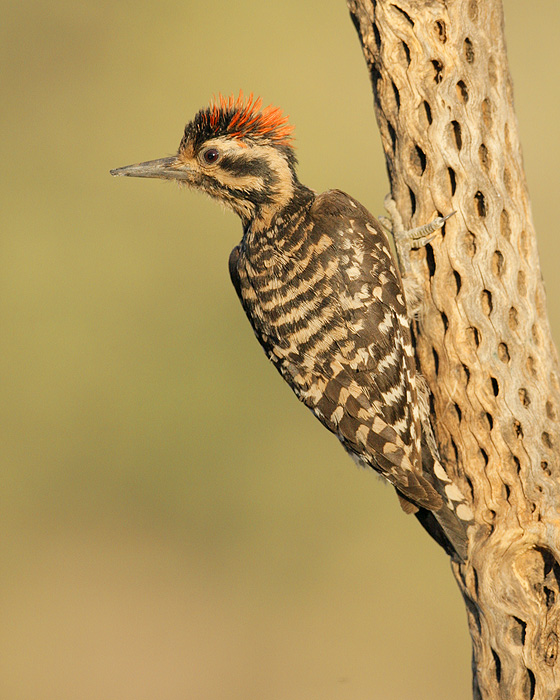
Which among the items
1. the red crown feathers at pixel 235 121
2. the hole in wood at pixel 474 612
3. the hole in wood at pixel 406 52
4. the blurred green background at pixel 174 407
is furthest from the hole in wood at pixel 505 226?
the blurred green background at pixel 174 407

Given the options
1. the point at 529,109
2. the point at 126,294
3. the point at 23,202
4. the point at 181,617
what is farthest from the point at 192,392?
the point at 529,109

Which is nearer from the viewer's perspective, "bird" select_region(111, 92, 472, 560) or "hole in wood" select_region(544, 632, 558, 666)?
"hole in wood" select_region(544, 632, 558, 666)

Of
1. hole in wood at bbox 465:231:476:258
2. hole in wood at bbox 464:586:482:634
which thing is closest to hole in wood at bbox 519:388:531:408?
hole in wood at bbox 465:231:476:258

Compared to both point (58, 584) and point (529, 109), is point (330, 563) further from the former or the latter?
point (529, 109)

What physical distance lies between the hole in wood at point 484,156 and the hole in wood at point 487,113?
101 mm

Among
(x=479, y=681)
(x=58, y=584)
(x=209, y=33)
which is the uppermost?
(x=209, y=33)

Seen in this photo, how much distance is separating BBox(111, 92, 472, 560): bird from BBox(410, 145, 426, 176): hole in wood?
40 cm

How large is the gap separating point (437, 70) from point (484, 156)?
1.55 ft

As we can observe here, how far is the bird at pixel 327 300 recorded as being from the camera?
151 inches

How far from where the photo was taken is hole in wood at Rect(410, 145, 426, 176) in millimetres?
3799

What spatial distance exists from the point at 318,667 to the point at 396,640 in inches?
30.4

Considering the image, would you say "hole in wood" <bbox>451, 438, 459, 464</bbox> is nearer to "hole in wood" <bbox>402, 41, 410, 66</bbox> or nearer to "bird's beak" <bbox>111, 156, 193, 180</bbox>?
"hole in wood" <bbox>402, 41, 410, 66</bbox>

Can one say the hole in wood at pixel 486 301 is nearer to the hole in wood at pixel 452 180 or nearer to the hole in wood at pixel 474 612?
the hole in wood at pixel 452 180

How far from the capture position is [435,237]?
3811 mm
